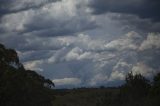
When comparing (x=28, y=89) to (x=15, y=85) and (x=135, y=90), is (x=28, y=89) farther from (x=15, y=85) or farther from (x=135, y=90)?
(x=135, y=90)

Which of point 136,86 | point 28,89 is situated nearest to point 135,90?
point 136,86

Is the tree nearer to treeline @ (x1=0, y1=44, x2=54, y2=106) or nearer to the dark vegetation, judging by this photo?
the dark vegetation

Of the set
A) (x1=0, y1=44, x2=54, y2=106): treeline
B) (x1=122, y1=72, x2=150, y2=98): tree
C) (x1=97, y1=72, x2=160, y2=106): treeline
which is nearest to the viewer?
(x1=0, y1=44, x2=54, y2=106): treeline

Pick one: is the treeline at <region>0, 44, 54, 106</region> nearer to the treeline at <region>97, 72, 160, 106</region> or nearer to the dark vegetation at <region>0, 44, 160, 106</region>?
the dark vegetation at <region>0, 44, 160, 106</region>

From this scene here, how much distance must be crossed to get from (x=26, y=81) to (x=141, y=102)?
1214cm

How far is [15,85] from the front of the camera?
161 ft

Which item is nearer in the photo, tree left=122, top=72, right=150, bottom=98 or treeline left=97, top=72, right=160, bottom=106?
treeline left=97, top=72, right=160, bottom=106

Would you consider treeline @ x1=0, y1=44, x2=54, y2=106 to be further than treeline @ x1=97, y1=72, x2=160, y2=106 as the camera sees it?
No

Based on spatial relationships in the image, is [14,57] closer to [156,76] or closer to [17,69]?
[17,69]

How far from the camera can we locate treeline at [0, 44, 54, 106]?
158 ft

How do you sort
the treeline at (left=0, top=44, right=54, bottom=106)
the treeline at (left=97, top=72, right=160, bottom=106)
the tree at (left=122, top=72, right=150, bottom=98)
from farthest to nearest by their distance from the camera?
1. the tree at (left=122, top=72, right=150, bottom=98)
2. the treeline at (left=97, top=72, right=160, bottom=106)
3. the treeline at (left=0, top=44, right=54, bottom=106)

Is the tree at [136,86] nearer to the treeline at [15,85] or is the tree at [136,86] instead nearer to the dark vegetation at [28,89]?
the dark vegetation at [28,89]

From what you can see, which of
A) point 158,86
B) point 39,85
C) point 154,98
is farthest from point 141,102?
point 39,85

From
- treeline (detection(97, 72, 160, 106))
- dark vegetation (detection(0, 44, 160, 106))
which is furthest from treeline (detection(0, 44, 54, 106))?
treeline (detection(97, 72, 160, 106))
